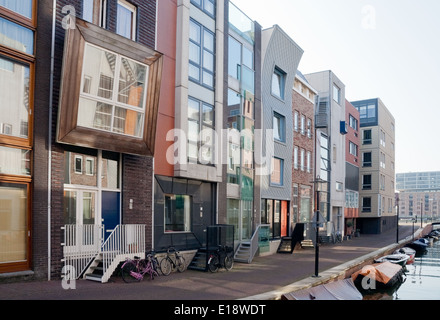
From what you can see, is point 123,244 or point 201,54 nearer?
point 123,244

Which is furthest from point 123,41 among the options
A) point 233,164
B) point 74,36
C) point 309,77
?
point 309,77

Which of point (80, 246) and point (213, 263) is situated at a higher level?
point (80, 246)

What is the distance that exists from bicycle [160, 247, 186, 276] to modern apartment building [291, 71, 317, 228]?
1390 cm

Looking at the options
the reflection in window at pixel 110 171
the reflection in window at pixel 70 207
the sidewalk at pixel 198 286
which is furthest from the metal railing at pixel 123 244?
the reflection in window at pixel 110 171

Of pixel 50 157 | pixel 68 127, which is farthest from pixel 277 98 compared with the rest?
pixel 50 157

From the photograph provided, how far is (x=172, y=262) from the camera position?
16344 mm

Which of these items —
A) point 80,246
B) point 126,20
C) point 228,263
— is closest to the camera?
point 80,246

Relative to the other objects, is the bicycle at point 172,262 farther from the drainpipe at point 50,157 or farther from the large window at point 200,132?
the drainpipe at point 50,157

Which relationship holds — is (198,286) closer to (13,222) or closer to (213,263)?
(213,263)

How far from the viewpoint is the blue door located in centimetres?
1473

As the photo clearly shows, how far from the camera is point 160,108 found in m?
17.0

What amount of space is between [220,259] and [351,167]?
3224 cm

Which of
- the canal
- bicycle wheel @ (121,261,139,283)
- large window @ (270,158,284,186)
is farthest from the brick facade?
Answer: large window @ (270,158,284,186)
